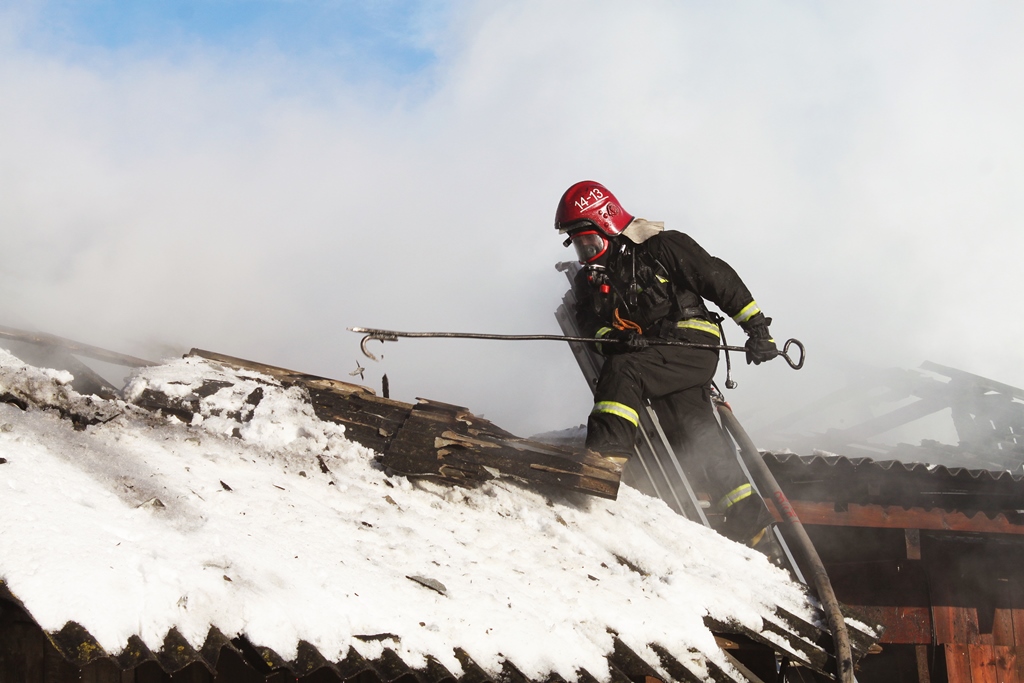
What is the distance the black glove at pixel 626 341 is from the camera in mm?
5168

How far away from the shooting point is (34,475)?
2.68m

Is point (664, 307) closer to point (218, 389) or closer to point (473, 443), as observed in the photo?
point (473, 443)

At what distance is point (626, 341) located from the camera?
5207 mm

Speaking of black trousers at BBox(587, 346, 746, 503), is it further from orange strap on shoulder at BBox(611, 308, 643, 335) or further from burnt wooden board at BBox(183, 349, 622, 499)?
burnt wooden board at BBox(183, 349, 622, 499)

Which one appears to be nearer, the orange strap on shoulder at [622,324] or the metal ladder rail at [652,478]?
the metal ladder rail at [652,478]

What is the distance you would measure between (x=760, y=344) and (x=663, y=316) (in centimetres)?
63

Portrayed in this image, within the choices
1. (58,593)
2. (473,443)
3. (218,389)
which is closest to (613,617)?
(473,443)

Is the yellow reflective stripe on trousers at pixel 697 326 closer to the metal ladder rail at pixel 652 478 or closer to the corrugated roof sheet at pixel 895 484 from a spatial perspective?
the metal ladder rail at pixel 652 478

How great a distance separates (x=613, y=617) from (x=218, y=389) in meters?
2.26

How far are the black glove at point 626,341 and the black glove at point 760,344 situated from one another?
671 millimetres

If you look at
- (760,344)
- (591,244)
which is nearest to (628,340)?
(591,244)

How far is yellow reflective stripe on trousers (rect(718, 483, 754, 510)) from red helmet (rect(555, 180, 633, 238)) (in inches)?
68.8

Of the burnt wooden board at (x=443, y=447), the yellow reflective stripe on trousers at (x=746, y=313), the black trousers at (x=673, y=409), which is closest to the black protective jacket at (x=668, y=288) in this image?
the yellow reflective stripe on trousers at (x=746, y=313)

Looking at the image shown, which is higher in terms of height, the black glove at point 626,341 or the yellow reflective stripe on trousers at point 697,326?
the yellow reflective stripe on trousers at point 697,326
